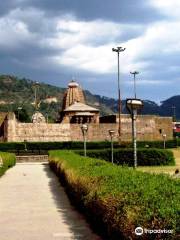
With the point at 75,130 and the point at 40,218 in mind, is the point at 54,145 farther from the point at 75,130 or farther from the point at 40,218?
the point at 40,218

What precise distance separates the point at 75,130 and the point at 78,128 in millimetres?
573

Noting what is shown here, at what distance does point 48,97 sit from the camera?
621 feet

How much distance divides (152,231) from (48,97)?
607 feet

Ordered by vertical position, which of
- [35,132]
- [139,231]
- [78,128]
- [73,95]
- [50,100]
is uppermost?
[50,100]

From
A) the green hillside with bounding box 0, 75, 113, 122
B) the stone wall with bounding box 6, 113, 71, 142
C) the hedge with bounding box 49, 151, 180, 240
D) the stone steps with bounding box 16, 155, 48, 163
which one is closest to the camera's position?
the hedge with bounding box 49, 151, 180, 240

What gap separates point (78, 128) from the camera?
6138 centimetres

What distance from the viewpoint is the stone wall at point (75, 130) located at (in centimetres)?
5812

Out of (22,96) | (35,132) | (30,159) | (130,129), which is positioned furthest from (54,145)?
(22,96)

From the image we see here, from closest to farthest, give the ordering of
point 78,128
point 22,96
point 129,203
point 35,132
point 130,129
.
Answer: point 129,203
point 35,132
point 78,128
point 130,129
point 22,96

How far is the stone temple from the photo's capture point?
58328 millimetres

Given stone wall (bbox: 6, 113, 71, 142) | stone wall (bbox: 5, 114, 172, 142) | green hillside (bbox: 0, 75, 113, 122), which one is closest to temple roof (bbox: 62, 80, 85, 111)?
stone wall (bbox: 5, 114, 172, 142)

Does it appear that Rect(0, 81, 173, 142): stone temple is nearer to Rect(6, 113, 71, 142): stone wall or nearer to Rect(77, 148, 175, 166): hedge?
Rect(6, 113, 71, 142): stone wall

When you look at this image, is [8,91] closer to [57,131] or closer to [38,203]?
[57,131]

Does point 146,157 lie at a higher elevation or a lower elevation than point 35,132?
lower
